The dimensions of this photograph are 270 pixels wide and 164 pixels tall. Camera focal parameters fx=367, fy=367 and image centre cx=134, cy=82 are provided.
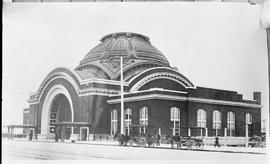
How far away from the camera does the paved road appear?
1875 millimetres

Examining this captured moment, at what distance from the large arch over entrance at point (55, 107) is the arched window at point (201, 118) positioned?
2.15 ft

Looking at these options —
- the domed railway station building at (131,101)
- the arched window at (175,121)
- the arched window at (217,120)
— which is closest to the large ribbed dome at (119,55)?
the domed railway station building at (131,101)

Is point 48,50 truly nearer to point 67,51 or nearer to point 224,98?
point 67,51

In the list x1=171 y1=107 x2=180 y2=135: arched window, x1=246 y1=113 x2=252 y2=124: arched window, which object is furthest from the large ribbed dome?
x1=246 y1=113 x2=252 y2=124: arched window

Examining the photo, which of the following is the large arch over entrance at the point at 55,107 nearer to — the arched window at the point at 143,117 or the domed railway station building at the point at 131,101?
the domed railway station building at the point at 131,101

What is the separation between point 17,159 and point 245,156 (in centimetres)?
117

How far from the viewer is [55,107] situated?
191 centimetres

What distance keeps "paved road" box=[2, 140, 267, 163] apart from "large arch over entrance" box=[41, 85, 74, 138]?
0.32ft

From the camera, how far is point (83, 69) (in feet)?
6.30

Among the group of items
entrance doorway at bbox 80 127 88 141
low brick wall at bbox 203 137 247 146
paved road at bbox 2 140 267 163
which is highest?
entrance doorway at bbox 80 127 88 141

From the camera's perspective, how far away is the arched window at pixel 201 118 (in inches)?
75.0

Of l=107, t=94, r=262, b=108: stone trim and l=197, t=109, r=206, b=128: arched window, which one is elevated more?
l=107, t=94, r=262, b=108: stone trim

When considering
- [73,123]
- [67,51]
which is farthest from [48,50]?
[73,123]

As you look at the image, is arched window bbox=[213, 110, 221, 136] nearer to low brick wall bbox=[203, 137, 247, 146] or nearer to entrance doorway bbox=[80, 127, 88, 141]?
low brick wall bbox=[203, 137, 247, 146]
